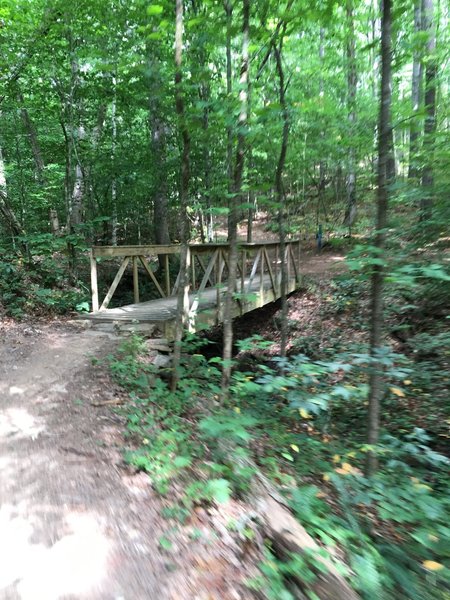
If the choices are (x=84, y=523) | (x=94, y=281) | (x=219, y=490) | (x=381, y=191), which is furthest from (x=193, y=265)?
(x=84, y=523)

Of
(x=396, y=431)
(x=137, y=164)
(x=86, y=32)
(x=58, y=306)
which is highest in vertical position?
(x=86, y=32)

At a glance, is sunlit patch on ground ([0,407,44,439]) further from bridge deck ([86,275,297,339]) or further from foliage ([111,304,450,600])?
bridge deck ([86,275,297,339])

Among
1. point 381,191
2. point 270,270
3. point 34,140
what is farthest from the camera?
point 34,140

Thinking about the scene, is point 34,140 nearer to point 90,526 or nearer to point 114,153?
point 114,153

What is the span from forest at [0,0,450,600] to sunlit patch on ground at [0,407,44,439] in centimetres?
77

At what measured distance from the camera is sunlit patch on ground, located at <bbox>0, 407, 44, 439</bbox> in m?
3.55

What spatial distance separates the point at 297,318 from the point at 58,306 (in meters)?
6.02

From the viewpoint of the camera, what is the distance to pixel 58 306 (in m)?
8.33

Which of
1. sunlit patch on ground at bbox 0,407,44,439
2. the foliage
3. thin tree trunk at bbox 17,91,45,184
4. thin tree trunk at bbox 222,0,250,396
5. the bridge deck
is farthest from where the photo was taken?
thin tree trunk at bbox 17,91,45,184

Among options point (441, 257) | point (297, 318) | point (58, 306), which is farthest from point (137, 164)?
point (441, 257)

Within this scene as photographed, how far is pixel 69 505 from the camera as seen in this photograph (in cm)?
256

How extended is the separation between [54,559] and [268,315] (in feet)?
33.4

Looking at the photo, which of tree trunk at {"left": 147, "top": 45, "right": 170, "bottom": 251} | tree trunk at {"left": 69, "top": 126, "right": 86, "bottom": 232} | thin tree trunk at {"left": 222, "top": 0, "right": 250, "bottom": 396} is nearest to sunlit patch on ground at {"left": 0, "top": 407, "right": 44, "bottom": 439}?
thin tree trunk at {"left": 222, "top": 0, "right": 250, "bottom": 396}

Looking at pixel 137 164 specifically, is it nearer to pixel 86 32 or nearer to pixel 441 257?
pixel 86 32
